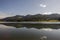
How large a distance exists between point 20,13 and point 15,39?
7.11 feet

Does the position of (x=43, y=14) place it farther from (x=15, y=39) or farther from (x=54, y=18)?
(x=15, y=39)

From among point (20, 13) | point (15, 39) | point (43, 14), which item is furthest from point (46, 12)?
point (15, 39)

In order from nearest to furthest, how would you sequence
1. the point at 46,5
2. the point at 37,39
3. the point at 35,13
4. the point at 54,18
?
the point at 37,39 → the point at 46,5 → the point at 35,13 → the point at 54,18

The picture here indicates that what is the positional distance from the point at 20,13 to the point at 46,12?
1.21 m

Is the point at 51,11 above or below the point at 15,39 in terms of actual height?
above

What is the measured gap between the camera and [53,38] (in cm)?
338

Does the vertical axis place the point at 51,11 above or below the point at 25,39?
above

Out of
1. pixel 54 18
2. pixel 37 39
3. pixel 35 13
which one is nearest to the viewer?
pixel 37 39

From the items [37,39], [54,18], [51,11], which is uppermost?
[51,11]

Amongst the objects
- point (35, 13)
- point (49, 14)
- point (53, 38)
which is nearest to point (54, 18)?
point (49, 14)

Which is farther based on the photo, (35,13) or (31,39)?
(35,13)

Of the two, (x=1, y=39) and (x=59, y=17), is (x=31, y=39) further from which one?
(x=59, y=17)

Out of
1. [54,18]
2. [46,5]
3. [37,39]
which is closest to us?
[37,39]

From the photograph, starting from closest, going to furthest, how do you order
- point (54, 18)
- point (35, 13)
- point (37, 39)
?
point (37, 39), point (35, 13), point (54, 18)
